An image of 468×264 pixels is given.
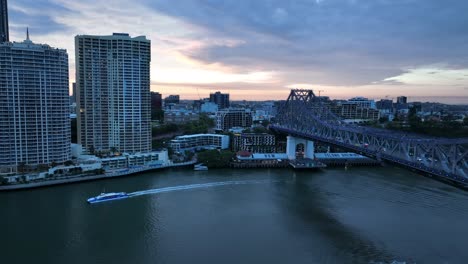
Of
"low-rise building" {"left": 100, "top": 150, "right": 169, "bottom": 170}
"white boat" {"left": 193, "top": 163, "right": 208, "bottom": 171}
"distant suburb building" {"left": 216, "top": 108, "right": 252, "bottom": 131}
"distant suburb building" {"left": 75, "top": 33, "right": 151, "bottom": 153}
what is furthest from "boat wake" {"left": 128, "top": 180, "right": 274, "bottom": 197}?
"distant suburb building" {"left": 216, "top": 108, "right": 252, "bottom": 131}

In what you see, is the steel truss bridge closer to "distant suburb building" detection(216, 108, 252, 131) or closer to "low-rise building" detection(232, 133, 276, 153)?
"low-rise building" detection(232, 133, 276, 153)

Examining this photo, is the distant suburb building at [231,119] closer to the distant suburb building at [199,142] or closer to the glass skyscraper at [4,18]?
the distant suburb building at [199,142]

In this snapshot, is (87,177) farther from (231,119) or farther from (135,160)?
(231,119)

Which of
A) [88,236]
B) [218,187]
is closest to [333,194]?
[218,187]

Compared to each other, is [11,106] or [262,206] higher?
A: [11,106]

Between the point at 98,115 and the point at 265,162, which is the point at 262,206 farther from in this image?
the point at 98,115

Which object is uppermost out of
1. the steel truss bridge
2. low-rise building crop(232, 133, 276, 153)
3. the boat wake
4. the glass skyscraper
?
the glass skyscraper

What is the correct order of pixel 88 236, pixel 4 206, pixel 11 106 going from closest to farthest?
1. pixel 88 236
2. pixel 4 206
3. pixel 11 106
